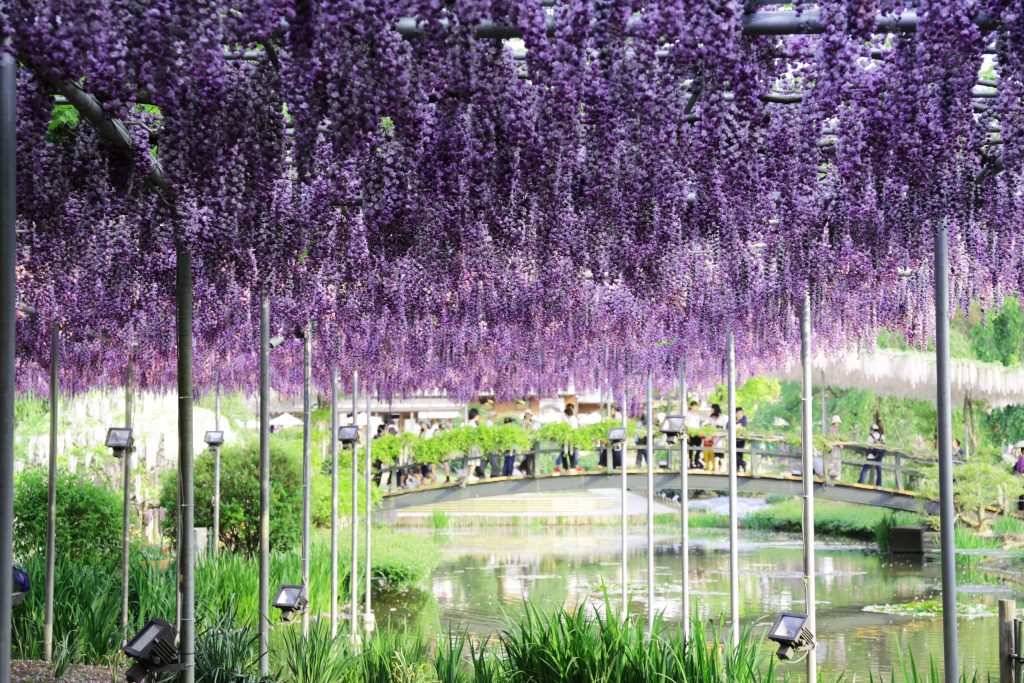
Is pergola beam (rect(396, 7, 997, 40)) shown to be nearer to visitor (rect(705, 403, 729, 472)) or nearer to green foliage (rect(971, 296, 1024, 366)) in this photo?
visitor (rect(705, 403, 729, 472))

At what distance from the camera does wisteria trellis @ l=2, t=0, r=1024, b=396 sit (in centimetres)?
340

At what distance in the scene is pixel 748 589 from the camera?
47.1 ft

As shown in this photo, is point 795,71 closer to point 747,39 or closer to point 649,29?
point 747,39

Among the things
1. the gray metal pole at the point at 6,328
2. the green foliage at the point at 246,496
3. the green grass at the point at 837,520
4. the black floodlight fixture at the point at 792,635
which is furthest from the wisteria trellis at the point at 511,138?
the green grass at the point at 837,520

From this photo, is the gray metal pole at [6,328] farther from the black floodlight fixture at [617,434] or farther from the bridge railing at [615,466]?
the bridge railing at [615,466]

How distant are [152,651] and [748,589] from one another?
10.2 m

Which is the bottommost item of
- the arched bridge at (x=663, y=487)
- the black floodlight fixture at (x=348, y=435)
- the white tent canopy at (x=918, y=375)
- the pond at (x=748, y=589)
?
the pond at (x=748, y=589)

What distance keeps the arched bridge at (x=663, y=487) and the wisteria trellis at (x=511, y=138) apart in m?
9.12

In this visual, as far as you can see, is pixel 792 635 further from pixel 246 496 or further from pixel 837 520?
pixel 837 520

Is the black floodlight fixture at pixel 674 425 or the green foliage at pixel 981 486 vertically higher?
the black floodlight fixture at pixel 674 425

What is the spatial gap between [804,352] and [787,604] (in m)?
6.68

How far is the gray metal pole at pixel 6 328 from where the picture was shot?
3.31 meters

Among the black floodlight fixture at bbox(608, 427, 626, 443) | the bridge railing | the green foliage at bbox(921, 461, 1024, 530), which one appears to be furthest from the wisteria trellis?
the bridge railing

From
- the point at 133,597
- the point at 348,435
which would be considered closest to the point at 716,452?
the point at 348,435
